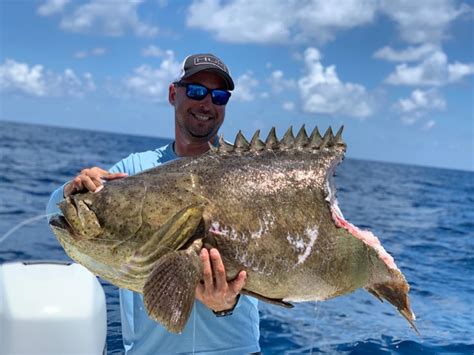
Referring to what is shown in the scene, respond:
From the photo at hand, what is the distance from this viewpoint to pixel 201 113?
405 centimetres

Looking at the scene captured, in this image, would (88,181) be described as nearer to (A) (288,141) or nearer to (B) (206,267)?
(B) (206,267)

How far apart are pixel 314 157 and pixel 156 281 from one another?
1.14 metres

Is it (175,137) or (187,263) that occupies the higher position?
(175,137)

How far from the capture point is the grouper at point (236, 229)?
8.75 feet

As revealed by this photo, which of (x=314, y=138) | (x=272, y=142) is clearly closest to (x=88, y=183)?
(x=272, y=142)

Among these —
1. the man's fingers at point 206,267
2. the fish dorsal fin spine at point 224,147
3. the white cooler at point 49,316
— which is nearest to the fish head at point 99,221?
the man's fingers at point 206,267

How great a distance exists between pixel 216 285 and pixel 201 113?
1.58 m

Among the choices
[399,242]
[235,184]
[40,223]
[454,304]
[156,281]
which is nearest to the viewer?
[156,281]

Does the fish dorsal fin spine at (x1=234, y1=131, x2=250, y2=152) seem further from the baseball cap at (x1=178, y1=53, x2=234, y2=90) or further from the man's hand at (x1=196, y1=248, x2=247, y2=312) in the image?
the baseball cap at (x1=178, y1=53, x2=234, y2=90)

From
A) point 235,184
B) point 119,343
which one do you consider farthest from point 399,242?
point 235,184

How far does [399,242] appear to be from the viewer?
56.6 feet

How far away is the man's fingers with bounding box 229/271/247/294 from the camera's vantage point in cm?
282

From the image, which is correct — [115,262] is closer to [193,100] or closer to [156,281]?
[156,281]

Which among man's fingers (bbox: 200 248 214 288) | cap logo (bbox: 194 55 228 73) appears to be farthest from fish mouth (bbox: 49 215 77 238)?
cap logo (bbox: 194 55 228 73)
